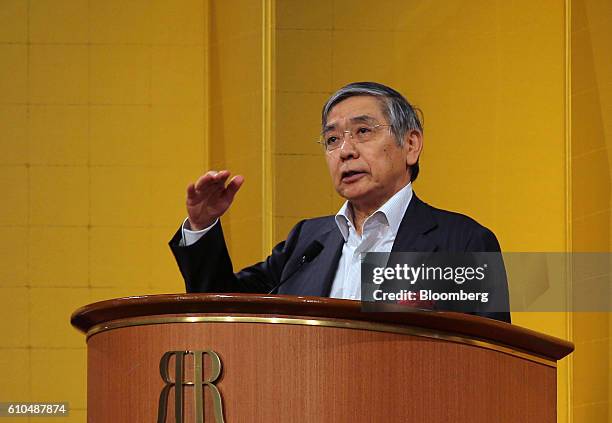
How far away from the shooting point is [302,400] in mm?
1998

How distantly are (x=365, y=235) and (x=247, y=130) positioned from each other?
1.78m

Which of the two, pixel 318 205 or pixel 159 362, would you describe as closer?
pixel 159 362

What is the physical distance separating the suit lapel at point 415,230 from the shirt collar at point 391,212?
19 mm

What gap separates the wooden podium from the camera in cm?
200

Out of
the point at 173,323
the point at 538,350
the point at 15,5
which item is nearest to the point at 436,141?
the point at 15,5

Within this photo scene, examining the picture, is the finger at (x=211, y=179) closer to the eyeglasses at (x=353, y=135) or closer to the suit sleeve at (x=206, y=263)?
the suit sleeve at (x=206, y=263)

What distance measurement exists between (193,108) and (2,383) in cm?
138

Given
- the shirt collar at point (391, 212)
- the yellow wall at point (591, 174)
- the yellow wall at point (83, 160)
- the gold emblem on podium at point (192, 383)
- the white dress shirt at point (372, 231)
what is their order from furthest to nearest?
the yellow wall at point (83, 160) → the yellow wall at point (591, 174) → the shirt collar at point (391, 212) → the white dress shirt at point (372, 231) → the gold emblem on podium at point (192, 383)

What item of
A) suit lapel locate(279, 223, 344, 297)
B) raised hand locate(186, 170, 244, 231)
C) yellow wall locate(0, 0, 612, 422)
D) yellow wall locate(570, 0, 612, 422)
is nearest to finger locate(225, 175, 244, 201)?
raised hand locate(186, 170, 244, 231)

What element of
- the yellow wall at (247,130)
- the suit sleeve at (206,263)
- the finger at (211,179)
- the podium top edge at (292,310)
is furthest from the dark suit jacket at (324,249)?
the yellow wall at (247,130)

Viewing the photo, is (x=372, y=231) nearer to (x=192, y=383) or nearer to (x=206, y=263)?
(x=206, y=263)

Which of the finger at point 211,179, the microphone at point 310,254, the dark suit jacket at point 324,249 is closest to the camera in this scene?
the finger at point 211,179

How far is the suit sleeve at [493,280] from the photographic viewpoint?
269 centimetres

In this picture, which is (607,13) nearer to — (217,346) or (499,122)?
(499,122)
